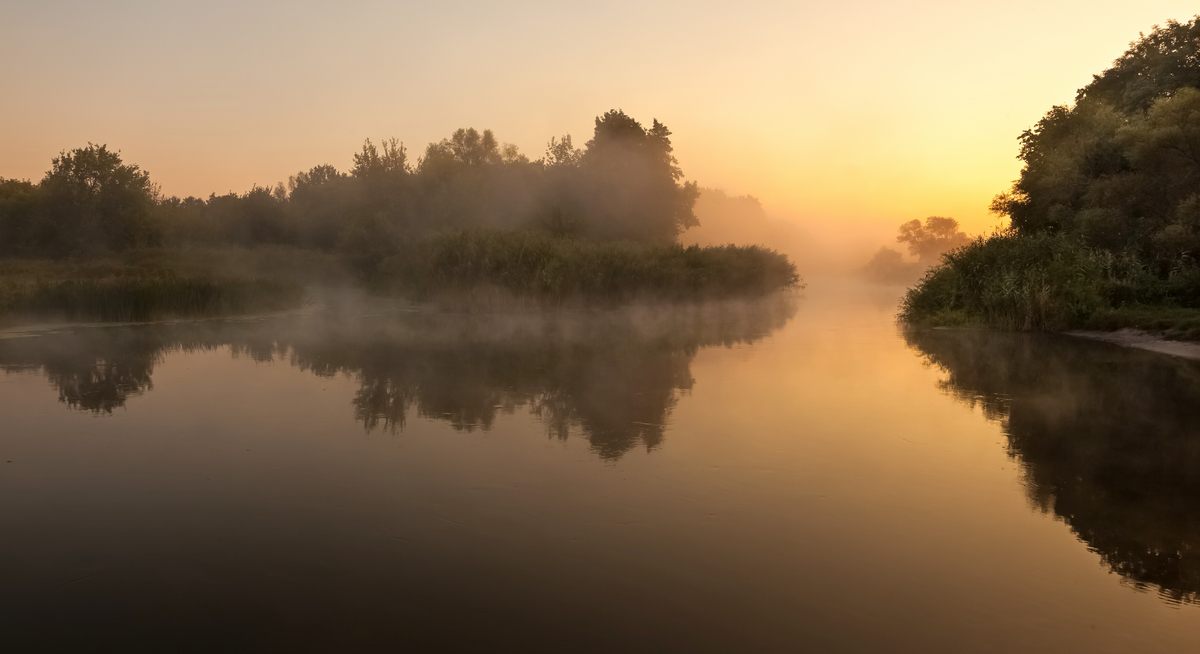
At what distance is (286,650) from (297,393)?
8431 millimetres

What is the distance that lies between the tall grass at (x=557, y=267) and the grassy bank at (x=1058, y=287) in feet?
43.0

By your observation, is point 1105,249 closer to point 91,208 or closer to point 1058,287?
point 1058,287

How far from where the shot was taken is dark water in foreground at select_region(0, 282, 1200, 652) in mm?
4426

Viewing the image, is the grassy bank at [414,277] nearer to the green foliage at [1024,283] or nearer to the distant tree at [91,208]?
the distant tree at [91,208]

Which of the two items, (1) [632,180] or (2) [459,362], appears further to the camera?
(1) [632,180]

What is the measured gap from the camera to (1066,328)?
23.5 m

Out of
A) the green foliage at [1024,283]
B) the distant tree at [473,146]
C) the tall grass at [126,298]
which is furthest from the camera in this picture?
the distant tree at [473,146]

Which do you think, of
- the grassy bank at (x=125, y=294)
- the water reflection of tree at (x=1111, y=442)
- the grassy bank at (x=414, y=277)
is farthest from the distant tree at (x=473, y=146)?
the water reflection of tree at (x=1111, y=442)

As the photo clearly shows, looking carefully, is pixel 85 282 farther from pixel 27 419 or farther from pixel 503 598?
pixel 503 598

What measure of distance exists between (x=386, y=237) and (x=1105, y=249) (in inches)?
1488

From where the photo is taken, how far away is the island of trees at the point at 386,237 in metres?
29.7

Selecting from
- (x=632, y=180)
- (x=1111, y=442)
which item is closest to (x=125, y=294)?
(x=1111, y=442)

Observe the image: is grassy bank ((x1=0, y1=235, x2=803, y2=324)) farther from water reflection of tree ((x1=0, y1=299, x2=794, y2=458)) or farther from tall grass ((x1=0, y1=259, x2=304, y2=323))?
water reflection of tree ((x1=0, y1=299, x2=794, y2=458))

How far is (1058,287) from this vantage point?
2352cm
